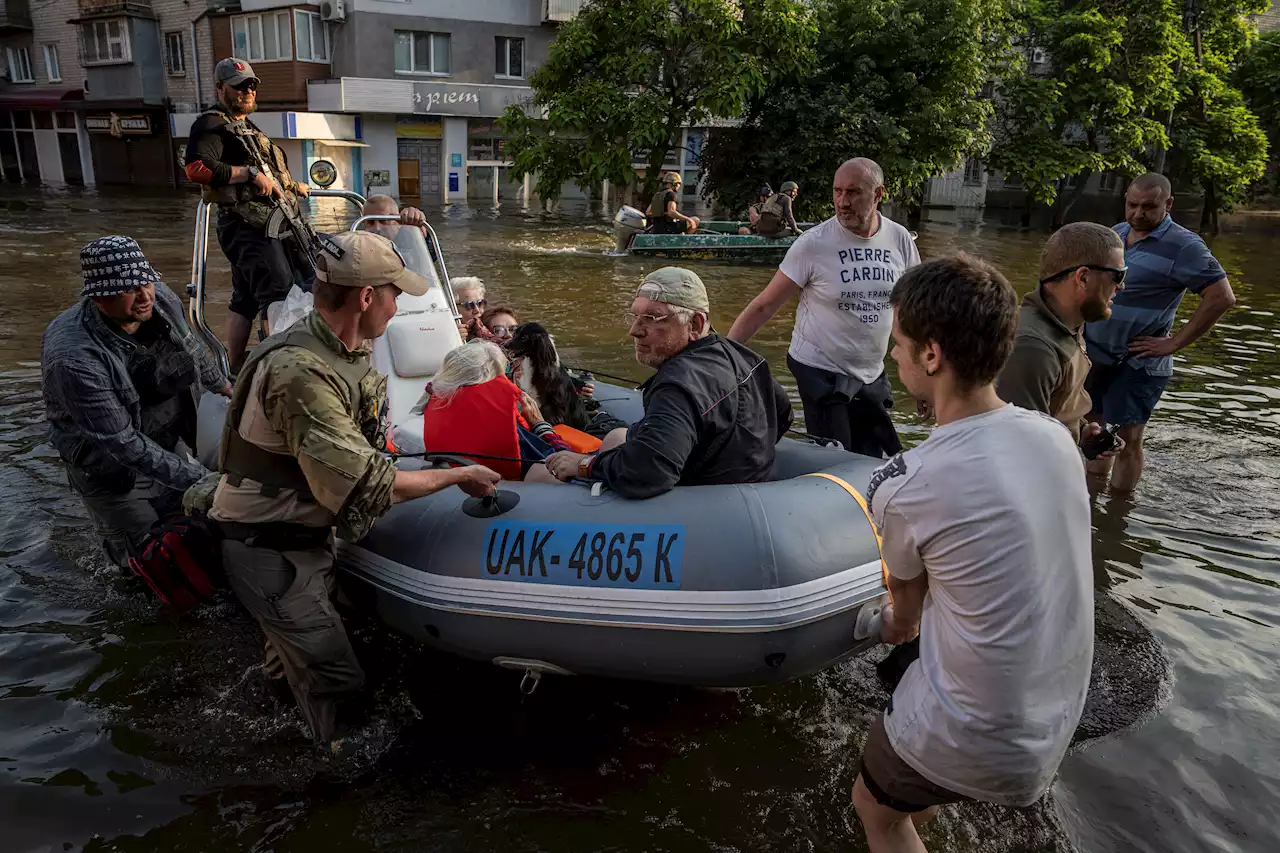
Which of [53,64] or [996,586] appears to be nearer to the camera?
[996,586]

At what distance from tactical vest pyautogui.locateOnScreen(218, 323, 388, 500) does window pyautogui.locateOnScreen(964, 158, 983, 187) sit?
32.4 meters

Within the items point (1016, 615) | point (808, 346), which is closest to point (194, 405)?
point (808, 346)

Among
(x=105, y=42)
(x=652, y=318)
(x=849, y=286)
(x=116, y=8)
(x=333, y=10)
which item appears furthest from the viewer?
(x=105, y=42)

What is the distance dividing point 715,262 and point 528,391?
11710mm

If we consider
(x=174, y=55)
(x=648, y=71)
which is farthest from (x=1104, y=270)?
(x=174, y=55)

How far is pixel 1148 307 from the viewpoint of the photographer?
195 inches

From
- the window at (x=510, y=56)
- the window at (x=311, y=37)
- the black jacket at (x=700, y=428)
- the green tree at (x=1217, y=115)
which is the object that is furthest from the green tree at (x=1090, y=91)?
the black jacket at (x=700, y=428)

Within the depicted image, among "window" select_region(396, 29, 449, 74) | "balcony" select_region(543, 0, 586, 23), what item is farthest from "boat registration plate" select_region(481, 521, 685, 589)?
"balcony" select_region(543, 0, 586, 23)

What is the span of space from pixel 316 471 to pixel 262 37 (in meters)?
27.8

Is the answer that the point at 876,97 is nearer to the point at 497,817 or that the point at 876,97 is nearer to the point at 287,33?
the point at 287,33

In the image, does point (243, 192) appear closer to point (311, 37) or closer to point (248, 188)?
point (248, 188)

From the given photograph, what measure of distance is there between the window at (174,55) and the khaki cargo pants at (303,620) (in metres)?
31.4

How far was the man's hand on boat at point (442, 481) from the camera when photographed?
9.84 feet

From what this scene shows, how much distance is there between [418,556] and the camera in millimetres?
3365
